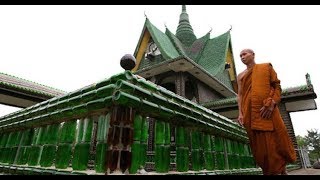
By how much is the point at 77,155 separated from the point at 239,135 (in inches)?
93.5

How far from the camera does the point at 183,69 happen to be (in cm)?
1109

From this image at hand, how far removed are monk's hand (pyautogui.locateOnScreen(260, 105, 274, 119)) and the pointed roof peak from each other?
590 inches

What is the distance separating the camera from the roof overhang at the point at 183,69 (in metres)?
10.3

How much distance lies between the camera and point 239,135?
10.6ft

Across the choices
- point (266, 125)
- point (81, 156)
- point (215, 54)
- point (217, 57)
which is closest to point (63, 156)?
point (81, 156)

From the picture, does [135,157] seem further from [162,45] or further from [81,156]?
[162,45]

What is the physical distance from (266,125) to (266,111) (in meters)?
0.16

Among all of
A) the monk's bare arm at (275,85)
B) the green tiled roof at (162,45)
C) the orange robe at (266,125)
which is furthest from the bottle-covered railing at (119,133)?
the green tiled roof at (162,45)

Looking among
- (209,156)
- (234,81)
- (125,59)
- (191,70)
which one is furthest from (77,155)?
(234,81)

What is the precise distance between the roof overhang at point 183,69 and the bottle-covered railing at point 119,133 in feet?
24.5

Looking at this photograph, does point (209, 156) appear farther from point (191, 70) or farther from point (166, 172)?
point (191, 70)

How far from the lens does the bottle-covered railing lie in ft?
4.89

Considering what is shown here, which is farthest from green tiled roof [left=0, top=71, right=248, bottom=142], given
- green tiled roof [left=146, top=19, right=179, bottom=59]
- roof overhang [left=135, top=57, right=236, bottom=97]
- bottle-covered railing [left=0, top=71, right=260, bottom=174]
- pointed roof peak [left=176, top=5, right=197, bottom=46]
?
pointed roof peak [left=176, top=5, right=197, bottom=46]

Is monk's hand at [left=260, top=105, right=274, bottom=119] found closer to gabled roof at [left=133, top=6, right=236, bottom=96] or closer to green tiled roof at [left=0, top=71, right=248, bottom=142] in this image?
green tiled roof at [left=0, top=71, right=248, bottom=142]
